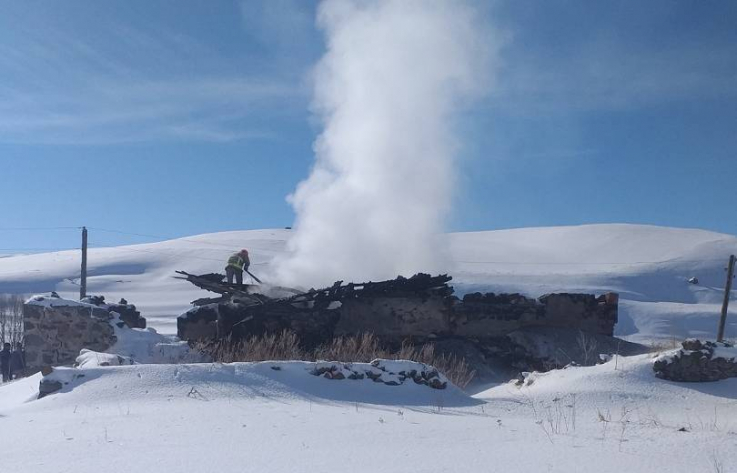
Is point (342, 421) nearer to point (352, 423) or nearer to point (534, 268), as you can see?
point (352, 423)

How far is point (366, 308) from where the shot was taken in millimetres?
18062

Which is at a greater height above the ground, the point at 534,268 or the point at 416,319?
the point at 534,268

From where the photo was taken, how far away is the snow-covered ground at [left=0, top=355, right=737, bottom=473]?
548 centimetres

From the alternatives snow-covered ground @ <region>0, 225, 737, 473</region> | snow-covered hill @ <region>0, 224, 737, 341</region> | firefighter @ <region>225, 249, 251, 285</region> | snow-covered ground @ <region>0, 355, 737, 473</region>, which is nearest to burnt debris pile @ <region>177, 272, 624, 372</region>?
firefighter @ <region>225, 249, 251, 285</region>

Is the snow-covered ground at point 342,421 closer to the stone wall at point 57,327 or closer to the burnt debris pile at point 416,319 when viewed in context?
the stone wall at point 57,327

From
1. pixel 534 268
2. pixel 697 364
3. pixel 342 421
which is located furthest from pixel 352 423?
pixel 534 268

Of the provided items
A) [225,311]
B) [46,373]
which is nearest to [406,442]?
[46,373]

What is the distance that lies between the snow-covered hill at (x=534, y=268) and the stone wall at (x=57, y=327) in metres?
15.2

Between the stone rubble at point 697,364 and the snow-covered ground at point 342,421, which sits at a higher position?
the stone rubble at point 697,364

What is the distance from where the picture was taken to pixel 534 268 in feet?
195

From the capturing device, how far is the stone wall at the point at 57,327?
51.4 ft

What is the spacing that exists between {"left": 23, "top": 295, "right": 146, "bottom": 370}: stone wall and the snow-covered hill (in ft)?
49.9

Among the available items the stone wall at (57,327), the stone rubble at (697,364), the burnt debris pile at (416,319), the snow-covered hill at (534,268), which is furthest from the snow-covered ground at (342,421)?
the snow-covered hill at (534,268)

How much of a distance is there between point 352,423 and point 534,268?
5385 centimetres
